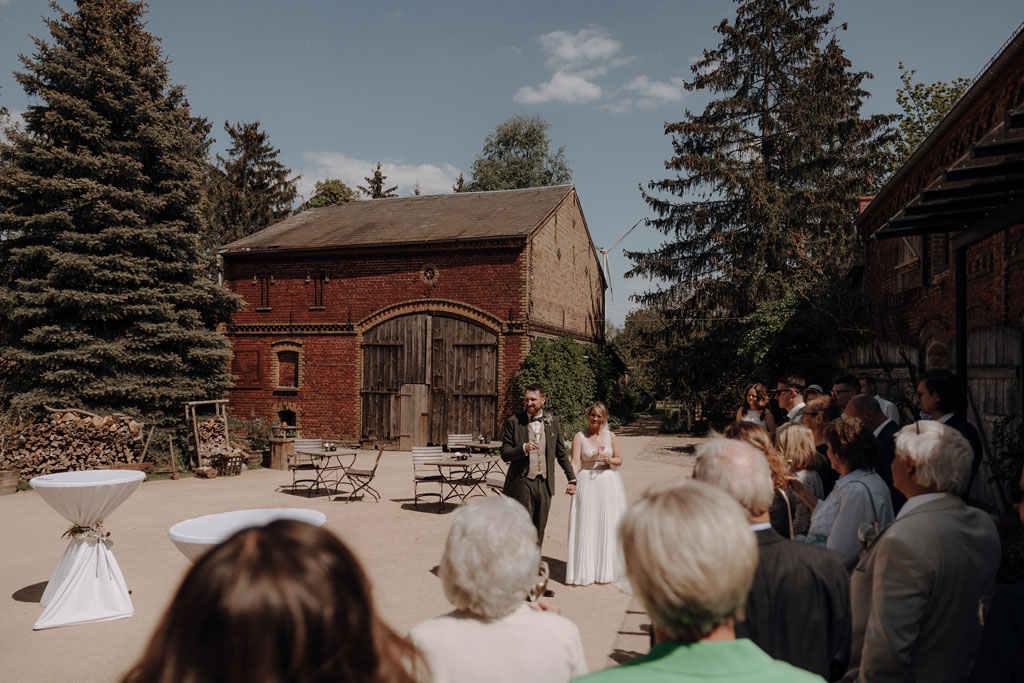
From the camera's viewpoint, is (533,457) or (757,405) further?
(757,405)

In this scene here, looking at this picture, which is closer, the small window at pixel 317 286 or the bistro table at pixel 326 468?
the bistro table at pixel 326 468

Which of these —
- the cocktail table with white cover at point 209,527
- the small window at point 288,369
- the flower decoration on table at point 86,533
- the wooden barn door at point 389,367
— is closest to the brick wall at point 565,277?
the wooden barn door at point 389,367

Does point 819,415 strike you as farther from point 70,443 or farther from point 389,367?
point 389,367

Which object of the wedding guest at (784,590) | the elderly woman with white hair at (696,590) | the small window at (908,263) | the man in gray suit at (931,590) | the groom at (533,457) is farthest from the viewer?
the small window at (908,263)

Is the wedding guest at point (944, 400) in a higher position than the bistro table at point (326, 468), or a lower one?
higher

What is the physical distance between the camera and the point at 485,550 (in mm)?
2109

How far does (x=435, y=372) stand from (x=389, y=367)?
5.29ft

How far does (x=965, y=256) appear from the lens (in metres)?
7.78

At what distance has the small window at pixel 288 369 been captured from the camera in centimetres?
2209

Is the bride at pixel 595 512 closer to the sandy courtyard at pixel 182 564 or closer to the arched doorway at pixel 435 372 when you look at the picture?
the sandy courtyard at pixel 182 564

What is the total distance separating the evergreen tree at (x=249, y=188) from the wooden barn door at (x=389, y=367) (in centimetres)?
2060

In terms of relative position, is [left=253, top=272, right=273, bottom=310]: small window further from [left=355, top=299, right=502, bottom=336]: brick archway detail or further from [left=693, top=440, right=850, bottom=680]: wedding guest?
[left=693, top=440, right=850, bottom=680]: wedding guest

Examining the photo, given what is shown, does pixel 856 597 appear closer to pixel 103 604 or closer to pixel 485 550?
pixel 485 550

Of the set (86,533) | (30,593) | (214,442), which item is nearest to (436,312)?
(214,442)
